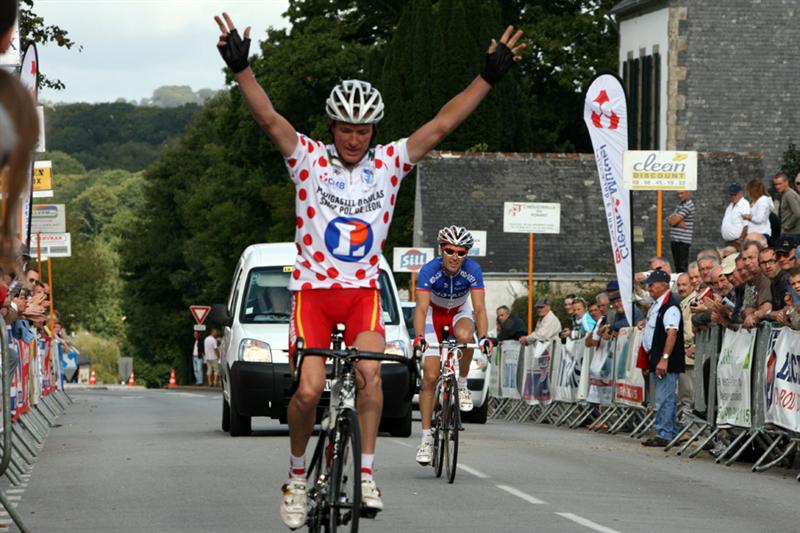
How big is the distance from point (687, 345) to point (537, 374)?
8260mm

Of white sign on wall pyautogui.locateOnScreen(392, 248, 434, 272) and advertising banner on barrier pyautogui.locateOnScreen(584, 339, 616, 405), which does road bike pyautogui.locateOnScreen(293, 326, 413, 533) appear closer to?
advertising banner on barrier pyautogui.locateOnScreen(584, 339, 616, 405)

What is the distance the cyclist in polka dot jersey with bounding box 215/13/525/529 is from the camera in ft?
27.9

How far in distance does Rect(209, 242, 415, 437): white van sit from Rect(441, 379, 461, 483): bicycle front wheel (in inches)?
141

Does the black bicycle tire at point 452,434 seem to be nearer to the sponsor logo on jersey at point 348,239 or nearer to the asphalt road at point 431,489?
the asphalt road at point 431,489

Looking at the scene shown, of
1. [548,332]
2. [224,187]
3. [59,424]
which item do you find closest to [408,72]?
[224,187]

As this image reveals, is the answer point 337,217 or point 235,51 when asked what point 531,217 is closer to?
point 337,217

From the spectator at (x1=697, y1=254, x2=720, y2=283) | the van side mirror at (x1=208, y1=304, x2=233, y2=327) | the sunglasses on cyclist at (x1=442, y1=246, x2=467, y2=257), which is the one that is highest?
the sunglasses on cyclist at (x1=442, y1=246, x2=467, y2=257)

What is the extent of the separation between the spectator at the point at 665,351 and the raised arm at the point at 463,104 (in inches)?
442

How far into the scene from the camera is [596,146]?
28.6 meters

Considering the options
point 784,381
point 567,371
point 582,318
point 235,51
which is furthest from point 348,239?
point 582,318

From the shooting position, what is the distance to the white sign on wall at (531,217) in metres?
40.3

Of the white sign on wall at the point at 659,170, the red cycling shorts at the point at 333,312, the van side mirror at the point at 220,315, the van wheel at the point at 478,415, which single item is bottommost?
the van wheel at the point at 478,415

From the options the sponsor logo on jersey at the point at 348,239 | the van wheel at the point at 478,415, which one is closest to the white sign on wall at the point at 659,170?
the van wheel at the point at 478,415

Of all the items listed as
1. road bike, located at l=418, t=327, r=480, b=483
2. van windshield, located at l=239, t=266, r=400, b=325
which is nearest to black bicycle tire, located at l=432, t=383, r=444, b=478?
road bike, located at l=418, t=327, r=480, b=483
